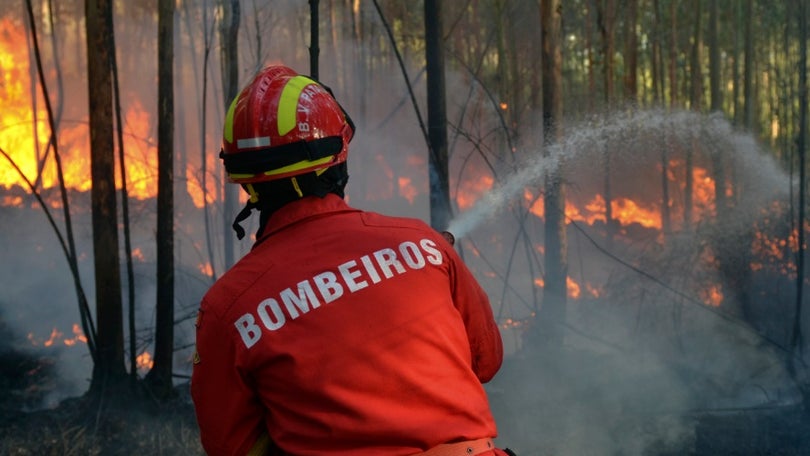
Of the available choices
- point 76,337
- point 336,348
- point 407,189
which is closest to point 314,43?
point 336,348

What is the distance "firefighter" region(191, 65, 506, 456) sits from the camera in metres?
1.70

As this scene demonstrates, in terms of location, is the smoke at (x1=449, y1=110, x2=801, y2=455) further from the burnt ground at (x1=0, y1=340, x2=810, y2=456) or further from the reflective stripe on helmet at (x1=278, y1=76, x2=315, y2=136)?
the reflective stripe on helmet at (x1=278, y1=76, x2=315, y2=136)

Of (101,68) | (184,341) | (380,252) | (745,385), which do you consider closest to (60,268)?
(184,341)

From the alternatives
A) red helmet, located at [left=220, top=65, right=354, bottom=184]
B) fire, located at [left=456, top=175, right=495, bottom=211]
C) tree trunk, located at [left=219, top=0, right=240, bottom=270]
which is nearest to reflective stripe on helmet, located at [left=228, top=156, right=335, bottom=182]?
red helmet, located at [left=220, top=65, right=354, bottom=184]

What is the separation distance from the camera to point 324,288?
69.7 inches

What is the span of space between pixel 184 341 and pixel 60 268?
4.00 m

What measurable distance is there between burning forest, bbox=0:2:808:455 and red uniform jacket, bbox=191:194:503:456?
3266mm

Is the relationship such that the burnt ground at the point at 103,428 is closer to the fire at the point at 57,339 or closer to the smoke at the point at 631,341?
the smoke at the point at 631,341

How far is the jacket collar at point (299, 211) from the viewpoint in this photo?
1.95m

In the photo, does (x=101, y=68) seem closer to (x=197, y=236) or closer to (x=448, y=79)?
(x=197, y=236)

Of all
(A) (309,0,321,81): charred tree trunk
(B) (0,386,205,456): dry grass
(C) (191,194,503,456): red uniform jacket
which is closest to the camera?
(C) (191,194,503,456): red uniform jacket

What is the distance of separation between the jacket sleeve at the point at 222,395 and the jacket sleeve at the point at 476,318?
0.59 m

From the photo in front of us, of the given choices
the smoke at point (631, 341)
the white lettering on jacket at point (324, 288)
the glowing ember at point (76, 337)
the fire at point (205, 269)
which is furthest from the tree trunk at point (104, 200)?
the fire at point (205, 269)

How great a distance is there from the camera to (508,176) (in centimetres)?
1076
